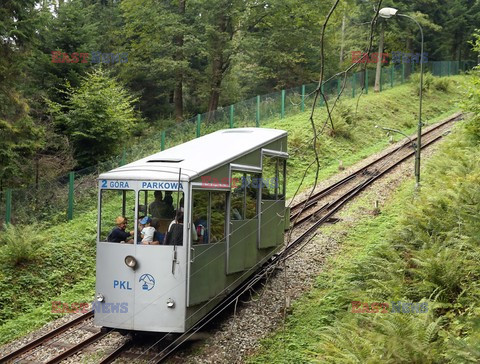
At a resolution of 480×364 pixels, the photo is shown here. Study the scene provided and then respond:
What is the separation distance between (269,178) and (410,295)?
4908 mm

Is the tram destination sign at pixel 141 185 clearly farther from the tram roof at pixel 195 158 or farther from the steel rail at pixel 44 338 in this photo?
the steel rail at pixel 44 338

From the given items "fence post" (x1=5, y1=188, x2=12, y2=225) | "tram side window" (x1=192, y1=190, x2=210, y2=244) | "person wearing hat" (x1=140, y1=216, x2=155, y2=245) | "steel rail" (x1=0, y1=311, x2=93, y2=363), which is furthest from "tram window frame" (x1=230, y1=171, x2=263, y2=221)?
"fence post" (x1=5, y1=188, x2=12, y2=225)

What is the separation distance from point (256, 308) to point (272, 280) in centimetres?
181

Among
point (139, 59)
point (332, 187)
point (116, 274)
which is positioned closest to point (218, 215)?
point (116, 274)

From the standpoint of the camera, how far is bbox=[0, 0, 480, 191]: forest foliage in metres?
18.8

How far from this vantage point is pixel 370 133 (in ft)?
106

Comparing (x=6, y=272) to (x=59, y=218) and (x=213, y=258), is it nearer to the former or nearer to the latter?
(x=59, y=218)

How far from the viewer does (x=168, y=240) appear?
958cm

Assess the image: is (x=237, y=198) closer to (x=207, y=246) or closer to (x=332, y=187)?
(x=207, y=246)

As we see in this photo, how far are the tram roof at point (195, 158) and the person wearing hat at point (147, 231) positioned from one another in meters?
0.74

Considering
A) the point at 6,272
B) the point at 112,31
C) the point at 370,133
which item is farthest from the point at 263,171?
the point at 112,31

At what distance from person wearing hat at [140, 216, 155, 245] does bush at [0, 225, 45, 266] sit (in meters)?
5.58

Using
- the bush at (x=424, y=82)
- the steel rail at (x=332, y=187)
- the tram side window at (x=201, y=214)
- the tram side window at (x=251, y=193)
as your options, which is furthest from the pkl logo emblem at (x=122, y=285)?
the bush at (x=424, y=82)

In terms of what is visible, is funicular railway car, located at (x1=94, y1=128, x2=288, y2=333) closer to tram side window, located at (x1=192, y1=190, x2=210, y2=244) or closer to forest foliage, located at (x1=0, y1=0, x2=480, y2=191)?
tram side window, located at (x1=192, y1=190, x2=210, y2=244)
